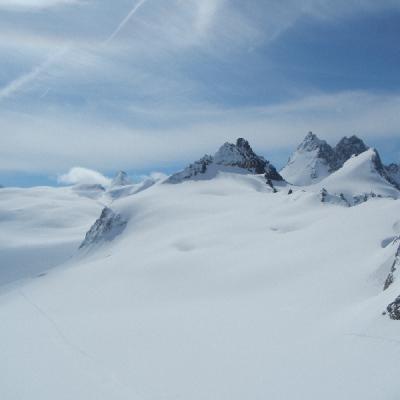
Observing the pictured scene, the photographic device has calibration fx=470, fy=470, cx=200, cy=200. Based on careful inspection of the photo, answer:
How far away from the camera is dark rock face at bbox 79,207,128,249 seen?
65.2 meters

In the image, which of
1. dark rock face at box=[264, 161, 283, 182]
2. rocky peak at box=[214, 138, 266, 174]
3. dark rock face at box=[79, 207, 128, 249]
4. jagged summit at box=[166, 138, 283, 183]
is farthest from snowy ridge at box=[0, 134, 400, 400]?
dark rock face at box=[264, 161, 283, 182]

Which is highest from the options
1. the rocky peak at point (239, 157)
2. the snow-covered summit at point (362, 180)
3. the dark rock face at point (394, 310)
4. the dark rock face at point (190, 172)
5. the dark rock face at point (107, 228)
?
the rocky peak at point (239, 157)

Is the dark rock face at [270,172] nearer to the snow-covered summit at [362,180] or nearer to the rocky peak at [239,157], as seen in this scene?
the rocky peak at [239,157]

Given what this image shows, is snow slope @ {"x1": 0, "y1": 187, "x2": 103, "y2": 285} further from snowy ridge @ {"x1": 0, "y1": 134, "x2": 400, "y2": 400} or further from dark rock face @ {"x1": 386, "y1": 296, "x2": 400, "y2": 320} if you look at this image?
dark rock face @ {"x1": 386, "y1": 296, "x2": 400, "y2": 320}

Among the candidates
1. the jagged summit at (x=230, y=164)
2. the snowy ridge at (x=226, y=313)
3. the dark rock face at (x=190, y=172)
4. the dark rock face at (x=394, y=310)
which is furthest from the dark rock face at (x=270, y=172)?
the dark rock face at (x=394, y=310)

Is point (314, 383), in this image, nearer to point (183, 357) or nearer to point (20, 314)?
point (183, 357)

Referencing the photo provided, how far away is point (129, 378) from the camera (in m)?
16.2

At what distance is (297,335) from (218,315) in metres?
5.96

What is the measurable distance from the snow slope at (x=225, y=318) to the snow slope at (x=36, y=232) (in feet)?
98.2

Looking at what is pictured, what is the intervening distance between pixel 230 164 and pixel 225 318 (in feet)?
259

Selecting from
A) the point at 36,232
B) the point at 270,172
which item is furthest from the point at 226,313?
the point at 36,232

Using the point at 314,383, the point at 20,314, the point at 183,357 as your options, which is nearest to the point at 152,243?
the point at 20,314

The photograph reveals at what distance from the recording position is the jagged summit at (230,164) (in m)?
90.5

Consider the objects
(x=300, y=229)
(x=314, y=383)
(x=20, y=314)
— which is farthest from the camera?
(x=300, y=229)
